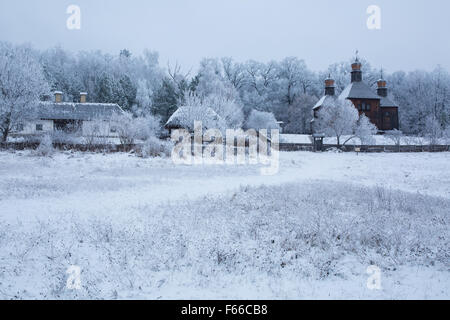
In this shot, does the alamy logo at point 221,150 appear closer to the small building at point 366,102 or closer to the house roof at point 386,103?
the small building at point 366,102

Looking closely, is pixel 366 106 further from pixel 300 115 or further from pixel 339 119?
pixel 339 119

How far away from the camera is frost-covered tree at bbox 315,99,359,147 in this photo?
3856 centimetres

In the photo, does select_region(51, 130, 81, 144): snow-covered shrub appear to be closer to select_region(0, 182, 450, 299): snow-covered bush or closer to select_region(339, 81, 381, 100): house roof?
select_region(0, 182, 450, 299): snow-covered bush

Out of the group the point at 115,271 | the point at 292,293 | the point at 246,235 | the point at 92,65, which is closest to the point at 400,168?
the point at 246,235

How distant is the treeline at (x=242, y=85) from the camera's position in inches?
Answer: 1976

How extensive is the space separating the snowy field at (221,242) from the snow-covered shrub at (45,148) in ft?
32.6

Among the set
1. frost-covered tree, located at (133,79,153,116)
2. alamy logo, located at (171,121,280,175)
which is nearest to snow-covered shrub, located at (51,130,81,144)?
alamy logo, located at (171,121,280,175)

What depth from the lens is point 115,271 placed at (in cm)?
578

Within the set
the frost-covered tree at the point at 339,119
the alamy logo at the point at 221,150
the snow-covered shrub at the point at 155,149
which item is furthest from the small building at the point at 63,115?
the frost-covered tree at the point at 339,119

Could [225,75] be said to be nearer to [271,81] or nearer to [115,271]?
[271,81]

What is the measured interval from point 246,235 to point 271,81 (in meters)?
65.8

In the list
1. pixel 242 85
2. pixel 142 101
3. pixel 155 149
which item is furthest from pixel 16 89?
pixel 242 85

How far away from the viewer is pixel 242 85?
69.2 m

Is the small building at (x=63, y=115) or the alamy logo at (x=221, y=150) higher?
the small building at (x=63, y=115)
